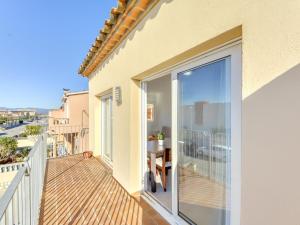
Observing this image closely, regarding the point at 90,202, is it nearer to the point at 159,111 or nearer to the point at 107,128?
the point at 107,128

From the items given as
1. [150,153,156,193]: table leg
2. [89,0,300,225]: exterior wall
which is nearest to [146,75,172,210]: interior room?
[150,153,156,193]: table leg

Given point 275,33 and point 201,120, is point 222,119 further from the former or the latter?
point 275,33

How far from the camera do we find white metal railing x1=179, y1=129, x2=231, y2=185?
6.51ft

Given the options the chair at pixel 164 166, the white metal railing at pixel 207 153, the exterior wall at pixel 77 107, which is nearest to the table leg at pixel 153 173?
the chair at pixel 164 166

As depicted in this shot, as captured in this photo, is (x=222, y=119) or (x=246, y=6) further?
(x=222, y=119)

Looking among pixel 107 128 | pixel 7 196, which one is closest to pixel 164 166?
pixel 107 128

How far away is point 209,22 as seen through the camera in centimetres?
181

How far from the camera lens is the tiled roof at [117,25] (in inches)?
116

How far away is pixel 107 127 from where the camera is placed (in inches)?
245

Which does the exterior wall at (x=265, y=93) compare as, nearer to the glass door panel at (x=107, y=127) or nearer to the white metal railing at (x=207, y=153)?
the white metal railing at (x=207, y=153)

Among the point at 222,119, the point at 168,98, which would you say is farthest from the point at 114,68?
the point at 222,119

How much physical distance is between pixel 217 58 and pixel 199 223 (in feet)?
6.96

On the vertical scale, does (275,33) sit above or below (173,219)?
above

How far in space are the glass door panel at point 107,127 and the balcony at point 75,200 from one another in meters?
1.03
